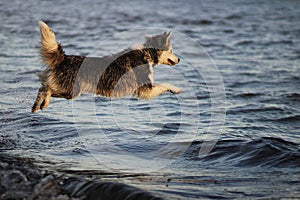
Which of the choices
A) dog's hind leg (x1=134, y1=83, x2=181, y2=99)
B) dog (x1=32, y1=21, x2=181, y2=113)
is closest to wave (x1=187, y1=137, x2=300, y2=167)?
dog's hind leg (x1=134, y1=83, x2=181, y2=99)

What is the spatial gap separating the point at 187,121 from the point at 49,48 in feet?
9.95

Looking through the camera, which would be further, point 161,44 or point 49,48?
point 161,44

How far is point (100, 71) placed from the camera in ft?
25.6

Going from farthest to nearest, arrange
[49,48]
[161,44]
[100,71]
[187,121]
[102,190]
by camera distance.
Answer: [187,121]
[161,44]
[100,71]
[49,48]
[102,190]

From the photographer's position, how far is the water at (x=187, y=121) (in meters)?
6.64

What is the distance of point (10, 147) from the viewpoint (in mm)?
7508

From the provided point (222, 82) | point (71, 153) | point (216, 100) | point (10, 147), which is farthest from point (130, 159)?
point (222, 82)

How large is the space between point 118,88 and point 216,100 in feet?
11.1

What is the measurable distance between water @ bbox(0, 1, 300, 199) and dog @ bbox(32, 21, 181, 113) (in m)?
0.73

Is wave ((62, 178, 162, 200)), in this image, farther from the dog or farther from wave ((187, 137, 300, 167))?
the dog

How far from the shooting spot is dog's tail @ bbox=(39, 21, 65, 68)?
7227 millimetres

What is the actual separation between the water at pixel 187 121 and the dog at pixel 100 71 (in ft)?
2.41

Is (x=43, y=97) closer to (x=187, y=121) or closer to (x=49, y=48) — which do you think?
(x=49, y=48)

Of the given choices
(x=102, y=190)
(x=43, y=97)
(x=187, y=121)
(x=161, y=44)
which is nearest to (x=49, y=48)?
(x=43, y=97)
